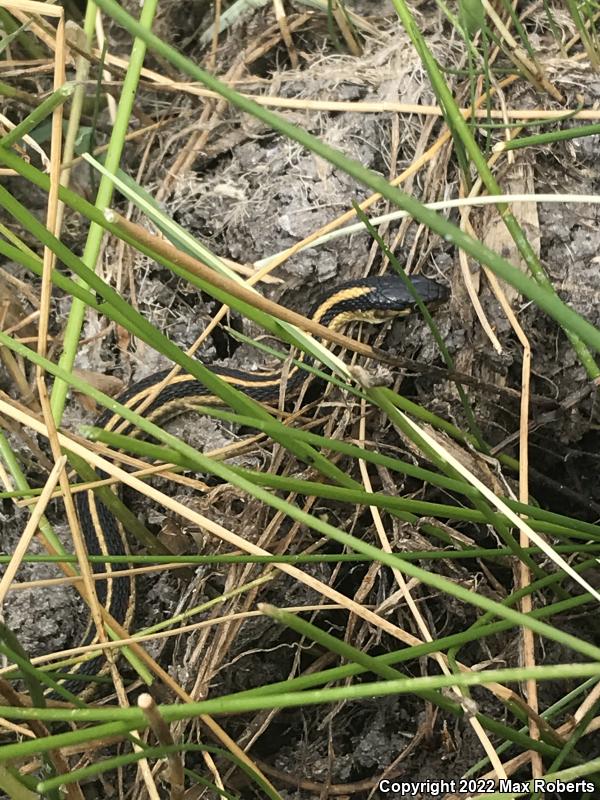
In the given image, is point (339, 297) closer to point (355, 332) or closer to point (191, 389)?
point (355, 332)

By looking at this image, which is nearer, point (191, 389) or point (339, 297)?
point (339, 297)

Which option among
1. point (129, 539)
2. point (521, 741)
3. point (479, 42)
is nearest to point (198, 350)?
point (129, 539)

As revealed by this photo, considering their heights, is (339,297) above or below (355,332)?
above

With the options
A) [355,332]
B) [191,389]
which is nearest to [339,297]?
[355,332]

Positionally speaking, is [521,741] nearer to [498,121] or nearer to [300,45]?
[498,121]
